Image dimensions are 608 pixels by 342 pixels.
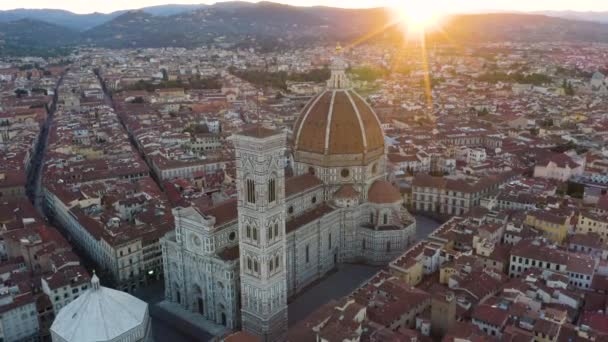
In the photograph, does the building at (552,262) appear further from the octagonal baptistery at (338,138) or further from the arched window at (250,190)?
the arched window at (250,190)

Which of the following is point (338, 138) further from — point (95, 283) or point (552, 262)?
point (95, 283)

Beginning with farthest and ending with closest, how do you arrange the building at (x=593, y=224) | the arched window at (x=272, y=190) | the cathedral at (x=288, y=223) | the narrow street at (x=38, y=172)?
the narrow street at (x=38, y=172) → the building at (x=593, y=224) → the cathedral at (x=288, y=223) → the arched window at (x=272, y=190)

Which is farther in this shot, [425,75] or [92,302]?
[425,75]

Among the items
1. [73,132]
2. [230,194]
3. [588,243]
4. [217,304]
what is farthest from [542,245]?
[73,132]

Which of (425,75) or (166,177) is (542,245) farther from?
(425,75)

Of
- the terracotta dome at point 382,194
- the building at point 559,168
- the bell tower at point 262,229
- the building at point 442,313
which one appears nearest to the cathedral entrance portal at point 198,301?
the bell tower at point 262,229

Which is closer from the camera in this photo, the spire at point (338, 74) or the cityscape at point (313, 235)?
the cityscape at point (313, 235)

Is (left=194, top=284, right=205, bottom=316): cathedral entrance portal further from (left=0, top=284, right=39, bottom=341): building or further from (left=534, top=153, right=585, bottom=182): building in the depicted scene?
(left=534, top=153, right=585, bottom=182): building

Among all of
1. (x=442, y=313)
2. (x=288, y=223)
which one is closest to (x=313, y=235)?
(x=288, y=223)
